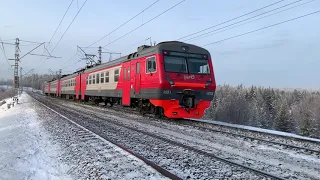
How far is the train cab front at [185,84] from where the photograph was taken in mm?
11938

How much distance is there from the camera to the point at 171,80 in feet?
39.2

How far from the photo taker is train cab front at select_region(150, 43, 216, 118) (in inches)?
470

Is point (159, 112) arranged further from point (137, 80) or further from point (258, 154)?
point (258, 154)

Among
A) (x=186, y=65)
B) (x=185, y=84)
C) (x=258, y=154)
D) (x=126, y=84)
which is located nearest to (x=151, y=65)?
(x=186, y=65)

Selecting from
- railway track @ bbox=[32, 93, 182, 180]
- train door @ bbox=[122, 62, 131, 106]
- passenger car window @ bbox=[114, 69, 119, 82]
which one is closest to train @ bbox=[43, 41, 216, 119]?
train door @ bbox=[122, 62, 131, 106]

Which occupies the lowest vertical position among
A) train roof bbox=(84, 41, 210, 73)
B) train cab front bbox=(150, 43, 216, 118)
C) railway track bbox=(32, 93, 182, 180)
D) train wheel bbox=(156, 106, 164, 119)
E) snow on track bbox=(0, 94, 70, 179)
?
snow on track bbox=(0, 94, 70, 179)

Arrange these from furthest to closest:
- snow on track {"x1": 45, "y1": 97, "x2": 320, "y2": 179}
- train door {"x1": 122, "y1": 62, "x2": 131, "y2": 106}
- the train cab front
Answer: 1. train door {"x1": 122, "y1": 62, "x2": 131, "y2": 106}
2. the train cab front
3. snow on track {"x1": 45, "y1": 97, "x2": 320, "y2": 179}

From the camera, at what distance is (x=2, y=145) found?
24.8 feet

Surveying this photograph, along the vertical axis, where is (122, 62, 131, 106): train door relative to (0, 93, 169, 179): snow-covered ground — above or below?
above

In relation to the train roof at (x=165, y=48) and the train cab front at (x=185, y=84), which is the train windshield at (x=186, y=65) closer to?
the train cab front at (x=185, y=84)

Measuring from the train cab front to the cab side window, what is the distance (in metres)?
0.48

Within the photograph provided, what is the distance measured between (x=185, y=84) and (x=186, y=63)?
1.06m

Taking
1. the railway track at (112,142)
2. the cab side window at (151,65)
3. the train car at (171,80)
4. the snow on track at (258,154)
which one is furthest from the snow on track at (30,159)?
the cab side window at (151,65)

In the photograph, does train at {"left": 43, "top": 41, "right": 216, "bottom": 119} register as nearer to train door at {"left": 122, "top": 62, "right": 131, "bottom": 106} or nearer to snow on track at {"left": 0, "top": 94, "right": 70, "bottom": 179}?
train door at {"left": 122, "top": 62, "right": 131, "bottom": 106}
